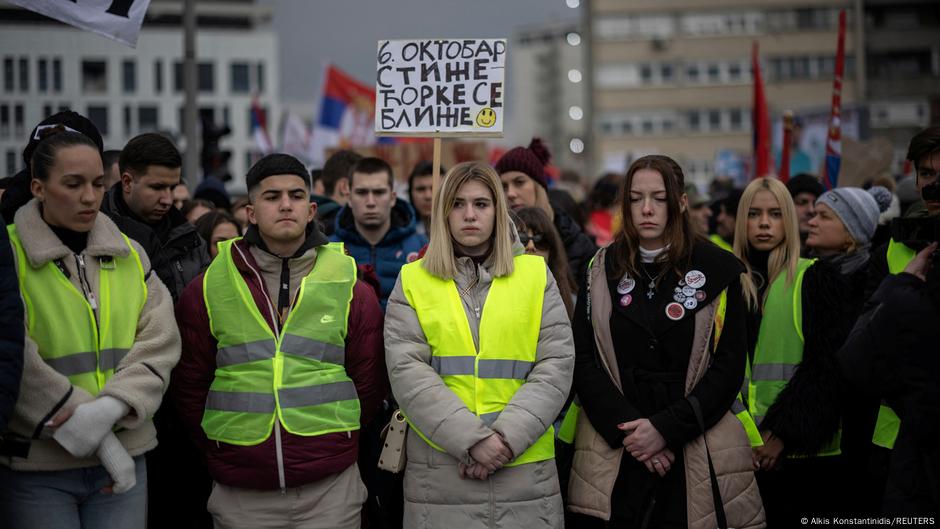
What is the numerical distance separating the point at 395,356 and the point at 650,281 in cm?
133

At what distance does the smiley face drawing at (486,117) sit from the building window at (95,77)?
292 ft

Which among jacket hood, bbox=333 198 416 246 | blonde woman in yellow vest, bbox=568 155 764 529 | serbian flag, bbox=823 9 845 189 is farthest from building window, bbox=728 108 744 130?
blonde woman in yellow vest, bbox=568 155 764 529

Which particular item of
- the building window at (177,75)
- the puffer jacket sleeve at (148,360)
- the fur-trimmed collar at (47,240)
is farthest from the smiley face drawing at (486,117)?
the building window at (177,75)

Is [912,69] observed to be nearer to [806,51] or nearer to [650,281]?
[806,51]

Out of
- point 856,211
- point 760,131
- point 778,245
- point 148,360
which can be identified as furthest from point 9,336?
point 760,131

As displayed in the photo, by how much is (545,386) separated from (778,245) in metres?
2.01

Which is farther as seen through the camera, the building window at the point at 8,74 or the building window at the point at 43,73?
the building window at the point at 43,73

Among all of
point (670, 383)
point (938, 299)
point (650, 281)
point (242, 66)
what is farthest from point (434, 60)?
point (242, 66)

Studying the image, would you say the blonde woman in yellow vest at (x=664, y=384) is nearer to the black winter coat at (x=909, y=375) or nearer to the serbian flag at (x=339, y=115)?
the black winter coat at (x=909, y=375)

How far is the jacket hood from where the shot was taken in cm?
686

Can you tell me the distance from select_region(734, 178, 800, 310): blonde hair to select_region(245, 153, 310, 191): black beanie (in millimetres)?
2451

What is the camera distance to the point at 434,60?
6113mm

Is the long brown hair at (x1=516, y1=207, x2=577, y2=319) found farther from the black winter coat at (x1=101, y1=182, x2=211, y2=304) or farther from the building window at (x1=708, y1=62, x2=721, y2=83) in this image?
the building window at (x1=708, y1=62, x2=721, y2=83)

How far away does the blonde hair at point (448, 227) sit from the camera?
4.96 metres
